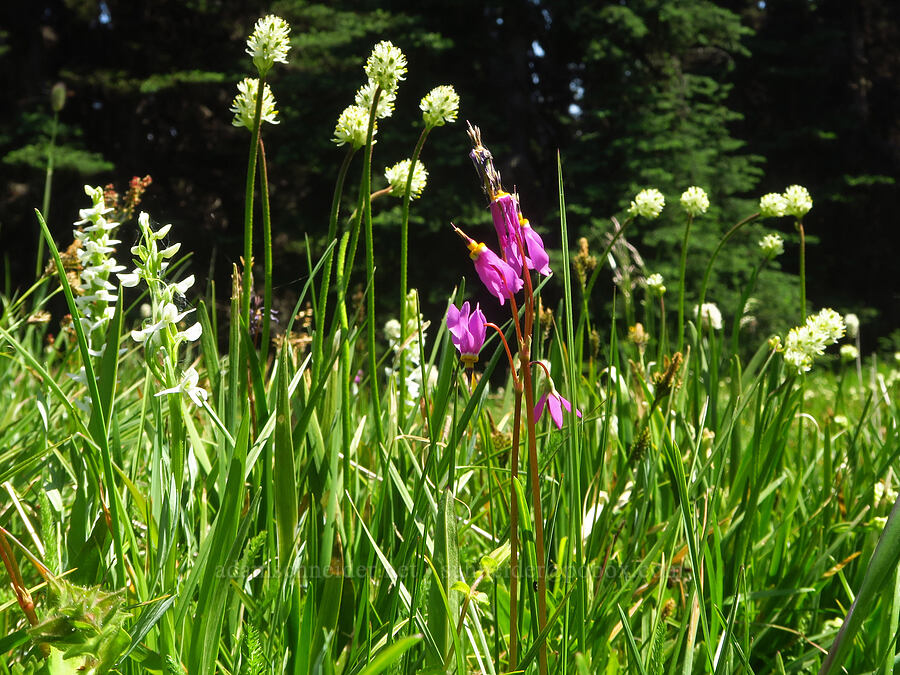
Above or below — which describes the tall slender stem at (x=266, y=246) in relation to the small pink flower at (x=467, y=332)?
above

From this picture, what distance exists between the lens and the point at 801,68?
1349 centimetres

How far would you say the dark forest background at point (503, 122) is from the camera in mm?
8805

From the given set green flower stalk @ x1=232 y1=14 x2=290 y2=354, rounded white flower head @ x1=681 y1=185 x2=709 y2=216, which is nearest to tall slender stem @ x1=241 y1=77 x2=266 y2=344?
green flower stalk @ x1=232 y1=14 x2=290 y2=354

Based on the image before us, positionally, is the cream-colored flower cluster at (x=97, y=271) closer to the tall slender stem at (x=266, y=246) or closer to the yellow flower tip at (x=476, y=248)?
the tall slender stem at (x=266, y=246)

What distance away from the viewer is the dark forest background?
8.80 m

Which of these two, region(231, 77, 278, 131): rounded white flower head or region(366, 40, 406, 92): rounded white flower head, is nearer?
region(366, 40, 406, 92): rounded white flower head

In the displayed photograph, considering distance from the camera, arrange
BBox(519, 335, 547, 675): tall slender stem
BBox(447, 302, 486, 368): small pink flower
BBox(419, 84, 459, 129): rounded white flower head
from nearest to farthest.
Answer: BBox(519, 335, 547, 675): tall slender stem < BBox(447, 302, 486, 368): small pink flower < BBox(419, 84, 459, 129): rounded white flower head

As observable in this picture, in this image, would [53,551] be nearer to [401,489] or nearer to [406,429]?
[401,489]

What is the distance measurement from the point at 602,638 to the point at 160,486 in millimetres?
546

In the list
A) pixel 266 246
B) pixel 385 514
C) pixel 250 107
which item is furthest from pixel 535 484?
pixel 250 107

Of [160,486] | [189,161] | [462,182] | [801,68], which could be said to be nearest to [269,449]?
[160,486]

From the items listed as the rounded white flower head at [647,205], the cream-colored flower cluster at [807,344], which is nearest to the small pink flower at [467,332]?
the cream-colored flower cluster at [807,344]

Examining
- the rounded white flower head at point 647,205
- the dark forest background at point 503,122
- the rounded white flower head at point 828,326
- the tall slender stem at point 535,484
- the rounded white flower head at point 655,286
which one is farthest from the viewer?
the dark forest background at point 503,122

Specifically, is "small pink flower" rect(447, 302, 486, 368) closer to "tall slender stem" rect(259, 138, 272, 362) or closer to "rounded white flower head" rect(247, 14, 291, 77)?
"tall slender stem" rect(259, 138, 272, 362)
